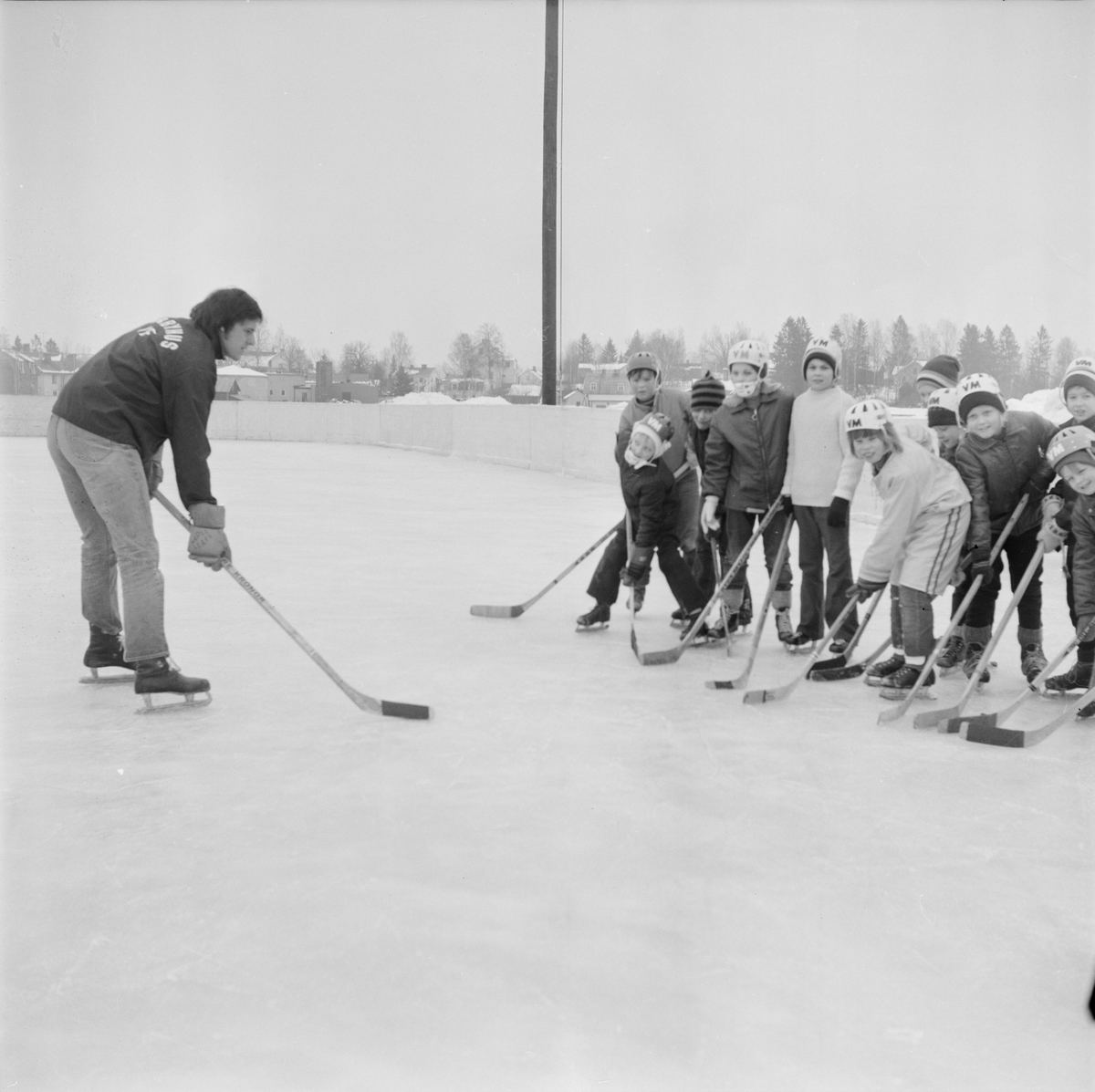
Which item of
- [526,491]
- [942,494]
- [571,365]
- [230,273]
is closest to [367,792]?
[942,494]

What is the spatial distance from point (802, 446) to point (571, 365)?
10.9 metres

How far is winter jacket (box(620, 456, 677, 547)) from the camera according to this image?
4402mm

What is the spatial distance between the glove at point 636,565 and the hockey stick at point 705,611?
28 cm

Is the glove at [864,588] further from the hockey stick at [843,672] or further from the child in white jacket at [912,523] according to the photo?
the hockey stick at [843,672]

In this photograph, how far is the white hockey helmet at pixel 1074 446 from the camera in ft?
10.9

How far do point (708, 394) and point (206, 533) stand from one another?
7.13 feet

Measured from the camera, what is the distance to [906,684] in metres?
3.75

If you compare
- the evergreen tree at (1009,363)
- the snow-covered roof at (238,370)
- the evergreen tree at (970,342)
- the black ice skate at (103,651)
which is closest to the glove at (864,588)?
the evergreen tree at (1009,363)

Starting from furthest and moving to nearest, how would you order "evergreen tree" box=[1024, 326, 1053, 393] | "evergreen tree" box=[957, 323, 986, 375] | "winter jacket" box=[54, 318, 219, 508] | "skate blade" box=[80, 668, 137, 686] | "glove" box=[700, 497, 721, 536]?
"evergreen tree" box=[957, 323, 986, 375] → "evergreen tree" box=[1024, 326, 1053, 393] → "glove" box=[700, 497, 721, 536] → "skate blade" box=[80, 668, 137, 686] → "winter jacket" box=[54, 318, 219, 508]

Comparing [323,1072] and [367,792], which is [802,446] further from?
[323,1072]

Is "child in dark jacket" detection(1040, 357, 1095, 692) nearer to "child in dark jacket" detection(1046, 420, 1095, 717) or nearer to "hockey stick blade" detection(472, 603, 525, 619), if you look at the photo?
"child in dark jacket" detection(1046, 420, 1095, 717)

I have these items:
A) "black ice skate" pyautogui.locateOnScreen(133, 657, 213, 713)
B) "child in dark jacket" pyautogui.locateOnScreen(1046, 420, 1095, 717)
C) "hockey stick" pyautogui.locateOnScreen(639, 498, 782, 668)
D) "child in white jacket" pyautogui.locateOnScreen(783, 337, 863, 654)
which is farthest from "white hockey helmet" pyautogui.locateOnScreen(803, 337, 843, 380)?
"black ice skate" pyautogui.locateOnScreen(133, 657, 213, 713)

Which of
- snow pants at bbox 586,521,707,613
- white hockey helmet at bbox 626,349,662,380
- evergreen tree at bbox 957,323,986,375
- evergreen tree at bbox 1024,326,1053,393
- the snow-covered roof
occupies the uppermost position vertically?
the snow-covered roof

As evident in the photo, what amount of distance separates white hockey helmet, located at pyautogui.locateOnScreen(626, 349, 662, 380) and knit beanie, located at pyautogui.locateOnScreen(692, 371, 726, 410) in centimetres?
21
